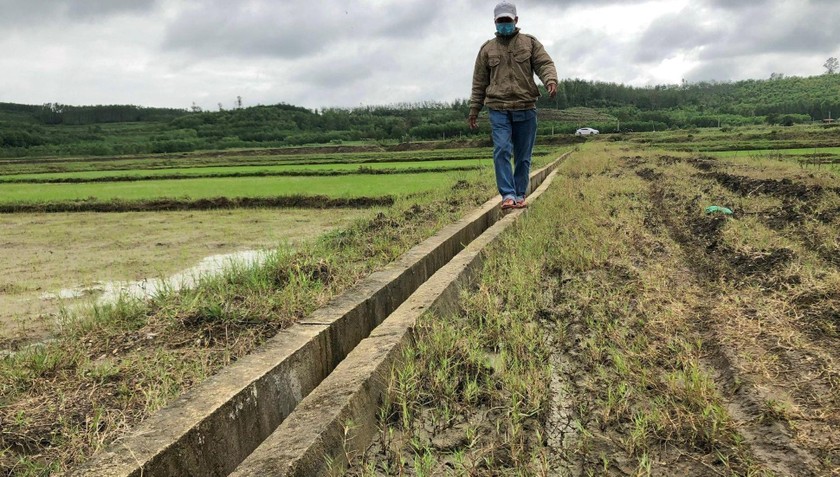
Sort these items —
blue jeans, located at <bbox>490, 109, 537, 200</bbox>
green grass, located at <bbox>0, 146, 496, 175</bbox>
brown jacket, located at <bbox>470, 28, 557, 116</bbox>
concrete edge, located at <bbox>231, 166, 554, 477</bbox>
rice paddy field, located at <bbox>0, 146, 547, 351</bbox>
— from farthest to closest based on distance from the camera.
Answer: green grass, located at <bbox>0, 146, 496, 175</bbox> → blue jeans, located at <bbox>490, 109, 537, 200</bbox> → brown jacket, located at <bbox>470, 28, 557, 116</bbox> → rice paddy field, located at <bbox>0, 146, 547, 351</bbox> → concrete edge, located at <bbox>231, 166, 554, 477</bbox>

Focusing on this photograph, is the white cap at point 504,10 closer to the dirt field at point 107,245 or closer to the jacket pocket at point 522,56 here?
the jacket pocket at point 522,56

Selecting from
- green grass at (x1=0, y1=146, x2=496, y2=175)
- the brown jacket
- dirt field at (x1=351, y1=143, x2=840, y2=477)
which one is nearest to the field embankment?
dirt field at (x1=351, y1=143, x2=840, y2=477)

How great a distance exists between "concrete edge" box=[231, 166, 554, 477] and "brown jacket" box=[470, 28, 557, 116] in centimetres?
334

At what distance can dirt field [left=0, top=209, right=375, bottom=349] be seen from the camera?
4.41 meters

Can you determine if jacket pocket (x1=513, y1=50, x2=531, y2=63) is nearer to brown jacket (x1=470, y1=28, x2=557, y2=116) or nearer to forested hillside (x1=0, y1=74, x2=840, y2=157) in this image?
brown jacket (x1=470, y1=28, x2=557, y2=116)

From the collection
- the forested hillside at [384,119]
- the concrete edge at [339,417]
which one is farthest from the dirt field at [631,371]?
the forested hillside at [384,119]

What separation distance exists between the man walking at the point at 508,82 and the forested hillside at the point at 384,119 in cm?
5644

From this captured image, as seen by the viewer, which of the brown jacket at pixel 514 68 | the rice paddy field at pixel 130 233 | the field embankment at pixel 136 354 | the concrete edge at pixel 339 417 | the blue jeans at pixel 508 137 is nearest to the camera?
the concrete edge at pixel 339 417

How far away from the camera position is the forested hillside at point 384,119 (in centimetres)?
6988

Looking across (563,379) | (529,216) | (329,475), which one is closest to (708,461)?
(563,379)

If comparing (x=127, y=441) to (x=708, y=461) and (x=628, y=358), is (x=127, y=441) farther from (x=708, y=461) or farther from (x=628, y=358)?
(x=628, y=358)

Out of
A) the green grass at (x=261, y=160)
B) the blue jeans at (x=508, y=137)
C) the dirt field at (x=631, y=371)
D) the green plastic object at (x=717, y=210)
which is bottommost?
the dirt field at (x=631, y=371)

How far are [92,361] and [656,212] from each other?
16.3 ft

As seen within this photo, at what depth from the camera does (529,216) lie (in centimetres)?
499
